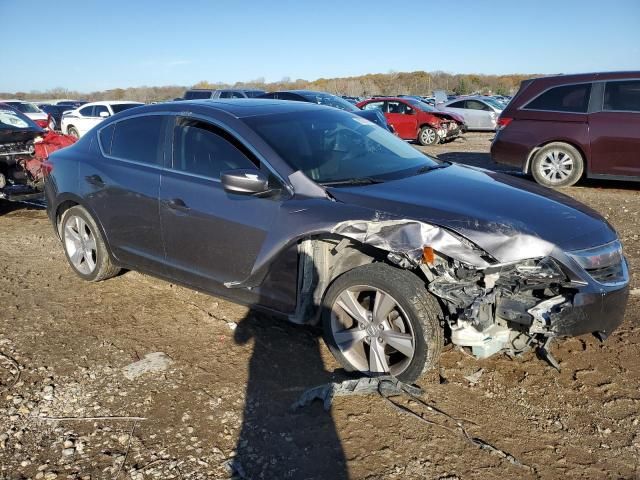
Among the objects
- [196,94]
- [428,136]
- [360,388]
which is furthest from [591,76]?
[196,94]

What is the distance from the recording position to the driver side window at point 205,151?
3.72 meters

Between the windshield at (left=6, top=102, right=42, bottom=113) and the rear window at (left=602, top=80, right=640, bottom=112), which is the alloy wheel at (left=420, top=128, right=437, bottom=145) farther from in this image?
the windshield at (left=6, top=102, right=42, bottom=113)

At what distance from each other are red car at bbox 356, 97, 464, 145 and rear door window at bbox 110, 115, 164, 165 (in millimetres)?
13249

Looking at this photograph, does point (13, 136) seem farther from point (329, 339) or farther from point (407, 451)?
point (407, 451)

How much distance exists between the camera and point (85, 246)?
Answer: 16.2 feet

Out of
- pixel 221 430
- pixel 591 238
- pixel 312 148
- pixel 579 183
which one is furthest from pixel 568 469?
pixel 579 183

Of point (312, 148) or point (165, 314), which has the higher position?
point (312, 148)

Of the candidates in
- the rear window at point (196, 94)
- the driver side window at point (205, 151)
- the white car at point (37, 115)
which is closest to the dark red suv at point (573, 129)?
the driver side window at point (205, 151)

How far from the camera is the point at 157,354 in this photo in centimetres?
373

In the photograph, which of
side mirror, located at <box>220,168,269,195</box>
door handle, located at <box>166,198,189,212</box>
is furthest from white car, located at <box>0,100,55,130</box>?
side mirror, located at <box>220,168,269,195</box>

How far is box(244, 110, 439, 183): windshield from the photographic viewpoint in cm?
362

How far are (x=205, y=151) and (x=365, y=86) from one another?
81.7 meters

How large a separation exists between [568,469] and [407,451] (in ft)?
2.47

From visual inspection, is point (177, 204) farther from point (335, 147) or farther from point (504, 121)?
point (504, 121)
